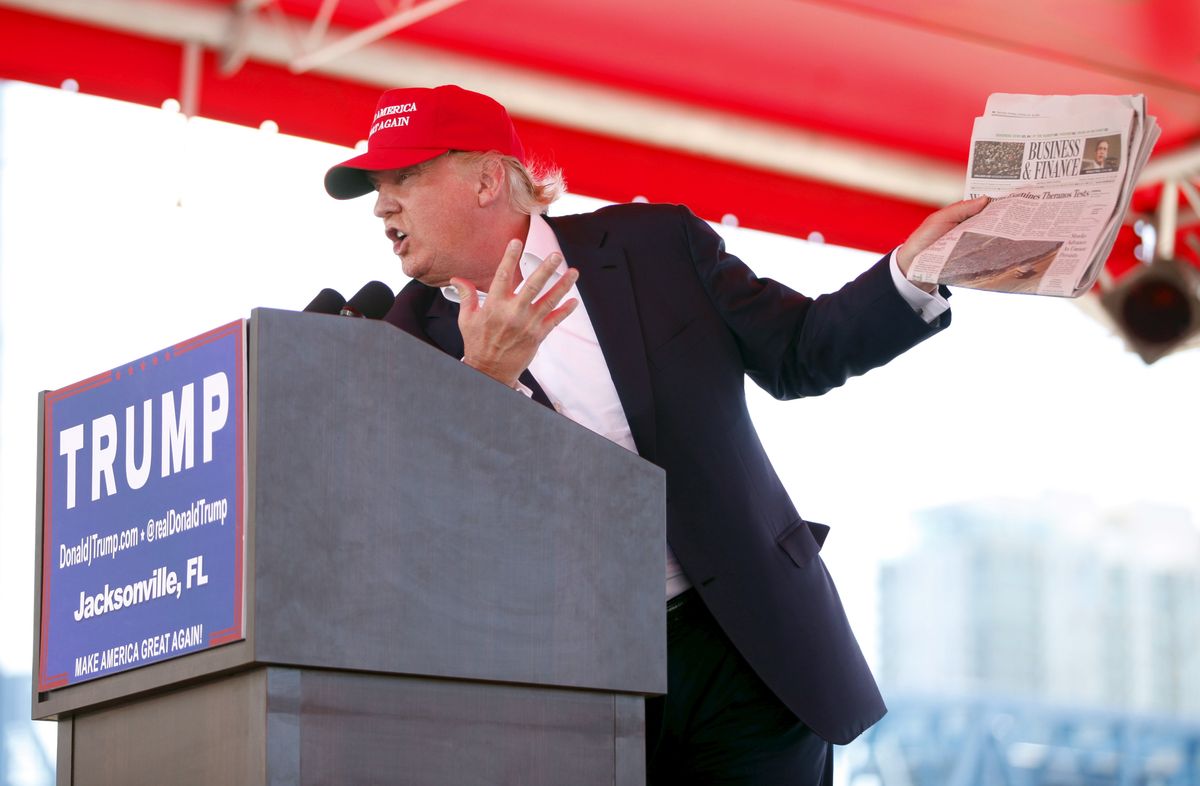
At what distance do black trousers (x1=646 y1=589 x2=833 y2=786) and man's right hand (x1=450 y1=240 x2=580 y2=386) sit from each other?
0.41 m

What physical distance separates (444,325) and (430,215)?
14 centimetres

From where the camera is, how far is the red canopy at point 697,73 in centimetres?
522

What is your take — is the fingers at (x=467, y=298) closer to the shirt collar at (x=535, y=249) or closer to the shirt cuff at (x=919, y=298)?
the shirt collar at (x=535, y=249)

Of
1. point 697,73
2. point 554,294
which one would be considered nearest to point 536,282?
point 554,294

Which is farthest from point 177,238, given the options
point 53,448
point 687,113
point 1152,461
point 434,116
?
point 1152,461

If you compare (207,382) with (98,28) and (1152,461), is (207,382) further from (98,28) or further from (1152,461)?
(1152,461)

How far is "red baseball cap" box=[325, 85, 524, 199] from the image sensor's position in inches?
75.0

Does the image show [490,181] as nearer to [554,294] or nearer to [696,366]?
[696,366]

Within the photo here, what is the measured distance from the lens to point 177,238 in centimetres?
516

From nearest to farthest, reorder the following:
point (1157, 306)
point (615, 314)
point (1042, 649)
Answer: point (615, 314), point (1157, 306), point (1042, 649)

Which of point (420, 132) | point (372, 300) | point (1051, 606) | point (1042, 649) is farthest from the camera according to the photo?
point (1051, 606)

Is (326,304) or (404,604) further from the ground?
(326,304)

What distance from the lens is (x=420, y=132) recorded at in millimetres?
1926

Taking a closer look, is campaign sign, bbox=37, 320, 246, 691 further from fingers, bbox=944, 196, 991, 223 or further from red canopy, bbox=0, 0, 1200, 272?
red canopy, bbox=0, 0, 1200, 272
